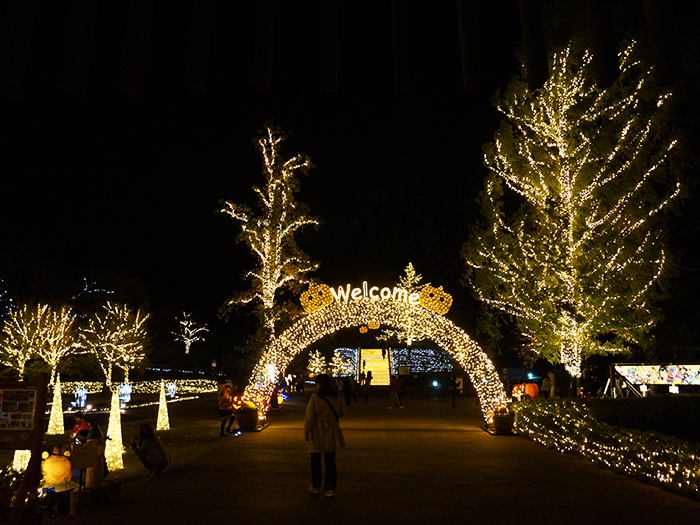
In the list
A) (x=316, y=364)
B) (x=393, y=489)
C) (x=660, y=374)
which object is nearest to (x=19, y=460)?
(x=393, y=489)

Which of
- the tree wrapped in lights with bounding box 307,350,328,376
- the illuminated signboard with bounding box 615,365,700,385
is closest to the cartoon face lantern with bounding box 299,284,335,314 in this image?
the illuminated signboard with bounding box 615,365,700,385

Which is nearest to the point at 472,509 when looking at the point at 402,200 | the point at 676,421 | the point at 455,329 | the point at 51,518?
the point at 51,518

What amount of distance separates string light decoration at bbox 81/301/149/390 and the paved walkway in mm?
27019

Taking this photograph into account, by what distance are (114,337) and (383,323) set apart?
2635 centimetres

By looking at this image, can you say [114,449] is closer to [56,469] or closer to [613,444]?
[56,469]

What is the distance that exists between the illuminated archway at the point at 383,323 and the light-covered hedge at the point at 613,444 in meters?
1.98

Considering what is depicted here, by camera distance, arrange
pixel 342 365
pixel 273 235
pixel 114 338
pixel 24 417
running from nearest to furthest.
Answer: pixel 24 417 → pixel 273 235 → pixel 114 338 → pixel 342 365

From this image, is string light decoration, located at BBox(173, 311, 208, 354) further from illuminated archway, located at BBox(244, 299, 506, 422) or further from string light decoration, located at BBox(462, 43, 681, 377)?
string light decoration, located at BBox(462, 43, 681, 377)

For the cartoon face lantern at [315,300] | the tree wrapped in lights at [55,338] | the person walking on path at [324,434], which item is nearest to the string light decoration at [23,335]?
the tree wrapped in lights at [55,338]

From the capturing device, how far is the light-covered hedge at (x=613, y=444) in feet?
25.5

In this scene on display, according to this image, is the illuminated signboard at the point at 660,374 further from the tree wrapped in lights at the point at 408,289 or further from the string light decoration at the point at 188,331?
the string light decoration at the point at 188,331

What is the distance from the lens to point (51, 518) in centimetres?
660

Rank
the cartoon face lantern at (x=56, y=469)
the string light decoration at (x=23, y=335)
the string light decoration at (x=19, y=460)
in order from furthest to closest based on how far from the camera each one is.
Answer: the string light decoration at (x=23, y=335) < the string light decoration at (x=19, y=460) < the cartoon face lantern at (x=56, y=469)

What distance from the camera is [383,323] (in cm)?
1767
